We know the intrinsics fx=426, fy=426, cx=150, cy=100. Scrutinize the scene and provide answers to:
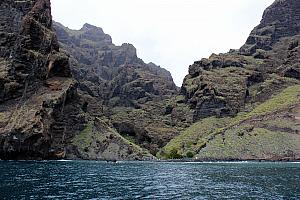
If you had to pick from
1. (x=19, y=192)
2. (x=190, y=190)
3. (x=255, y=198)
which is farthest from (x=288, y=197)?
(x=19, y=192)

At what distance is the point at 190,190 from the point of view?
283 ft

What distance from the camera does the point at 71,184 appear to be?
9338 centimetres

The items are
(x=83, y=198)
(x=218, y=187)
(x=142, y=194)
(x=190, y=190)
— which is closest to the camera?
(x=83, y=198)

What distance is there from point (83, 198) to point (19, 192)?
12.4 m

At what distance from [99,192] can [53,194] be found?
9107 millimetres

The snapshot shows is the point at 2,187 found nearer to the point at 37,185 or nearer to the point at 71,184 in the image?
the point at 37,185

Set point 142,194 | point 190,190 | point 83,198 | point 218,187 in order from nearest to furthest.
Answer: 1. point 83,198
2. point 142,194
3. point 190,190
4. point 218,187

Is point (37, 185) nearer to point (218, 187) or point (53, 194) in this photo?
point (53, 194)

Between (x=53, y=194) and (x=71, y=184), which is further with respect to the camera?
(x=71, y=184)

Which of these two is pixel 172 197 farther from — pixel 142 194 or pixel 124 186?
pixel 124 186

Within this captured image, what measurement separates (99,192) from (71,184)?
1560cm

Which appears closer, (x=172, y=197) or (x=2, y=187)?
(x=172, y=197)

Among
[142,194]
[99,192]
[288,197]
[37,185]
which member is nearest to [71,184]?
[37,185]

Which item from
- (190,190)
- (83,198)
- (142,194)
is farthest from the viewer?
(190,190)
